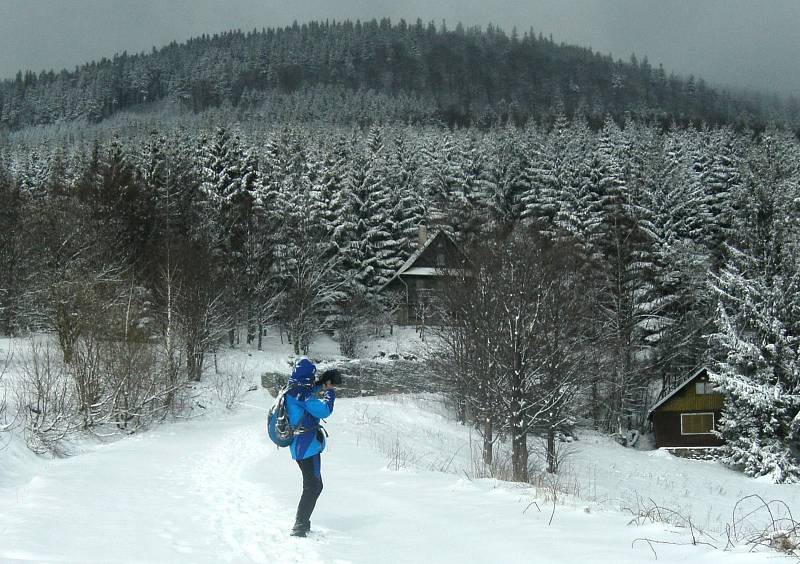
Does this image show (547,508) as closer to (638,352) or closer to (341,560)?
(341,560)

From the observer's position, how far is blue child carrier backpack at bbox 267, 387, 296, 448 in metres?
6.63

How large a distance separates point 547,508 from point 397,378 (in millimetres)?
28718

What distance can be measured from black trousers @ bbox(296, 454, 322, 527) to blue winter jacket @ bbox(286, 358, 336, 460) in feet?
0.31

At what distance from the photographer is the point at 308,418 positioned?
22.0 ft

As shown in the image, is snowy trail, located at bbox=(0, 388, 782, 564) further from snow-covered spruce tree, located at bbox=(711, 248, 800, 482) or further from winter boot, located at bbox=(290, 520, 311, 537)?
snow-covered spruce tree, located at bbox=(711, 248, 800, 482)

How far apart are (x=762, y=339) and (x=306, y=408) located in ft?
105

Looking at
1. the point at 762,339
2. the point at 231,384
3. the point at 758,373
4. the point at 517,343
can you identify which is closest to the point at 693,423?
the point at 758,373

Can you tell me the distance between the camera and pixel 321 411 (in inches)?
256

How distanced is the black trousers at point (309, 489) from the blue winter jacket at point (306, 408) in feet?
0.31

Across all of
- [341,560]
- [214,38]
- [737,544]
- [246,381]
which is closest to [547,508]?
[737,544]

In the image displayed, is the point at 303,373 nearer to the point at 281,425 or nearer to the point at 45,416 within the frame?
the point at 281,425

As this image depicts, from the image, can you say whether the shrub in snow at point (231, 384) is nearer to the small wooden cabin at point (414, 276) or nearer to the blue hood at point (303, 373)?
the small wooden cabin at point (414, 276)

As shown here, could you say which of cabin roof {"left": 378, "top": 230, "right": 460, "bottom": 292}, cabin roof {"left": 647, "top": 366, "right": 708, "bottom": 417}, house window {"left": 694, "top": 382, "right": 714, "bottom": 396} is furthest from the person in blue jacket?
cabin roof {"left": 378, "top": 230, "right": 460, "bottom": 292}

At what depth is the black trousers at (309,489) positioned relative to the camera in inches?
253
